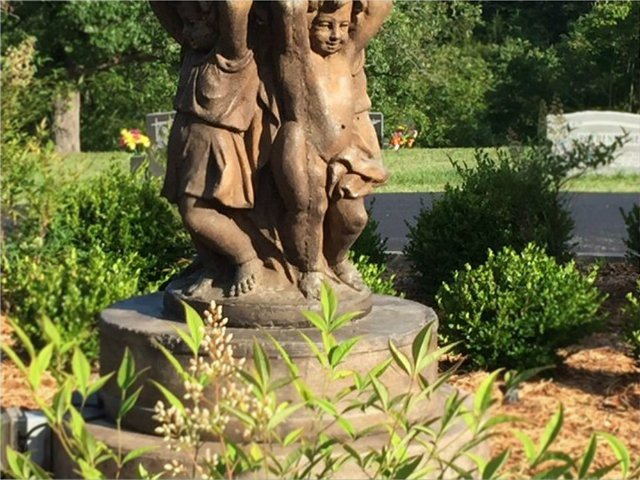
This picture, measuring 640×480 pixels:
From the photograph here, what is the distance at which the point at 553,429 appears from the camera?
264cm

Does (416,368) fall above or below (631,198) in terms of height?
above

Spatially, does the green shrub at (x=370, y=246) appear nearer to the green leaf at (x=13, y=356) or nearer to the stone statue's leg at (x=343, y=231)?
the stone statue's leg at (x=343, y=231)

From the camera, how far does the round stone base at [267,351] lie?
15.4ft

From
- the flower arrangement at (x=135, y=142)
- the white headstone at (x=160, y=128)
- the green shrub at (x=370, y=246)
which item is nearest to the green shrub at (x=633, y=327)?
the green shrub at (x=370, y=246)

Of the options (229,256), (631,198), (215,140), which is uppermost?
(215,140)

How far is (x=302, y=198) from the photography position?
4.97 metres

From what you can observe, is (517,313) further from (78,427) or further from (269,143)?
(78,427)

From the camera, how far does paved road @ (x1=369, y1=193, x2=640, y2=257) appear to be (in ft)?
34.7

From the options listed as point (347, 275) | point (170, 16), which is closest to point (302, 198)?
point (347, 275)

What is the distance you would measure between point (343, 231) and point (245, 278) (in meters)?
0.48

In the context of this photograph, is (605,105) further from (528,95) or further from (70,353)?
(70,353)

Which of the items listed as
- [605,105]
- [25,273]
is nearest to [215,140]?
[25,273]

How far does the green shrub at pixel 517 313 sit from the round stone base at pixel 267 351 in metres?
1.64

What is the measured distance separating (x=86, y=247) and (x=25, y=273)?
3.31 feet
